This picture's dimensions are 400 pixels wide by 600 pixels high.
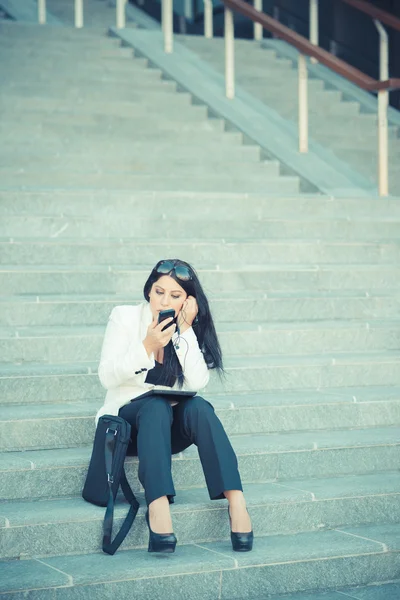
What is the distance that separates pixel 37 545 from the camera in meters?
3.34

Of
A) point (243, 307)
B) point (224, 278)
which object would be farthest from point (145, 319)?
point (224, 278)

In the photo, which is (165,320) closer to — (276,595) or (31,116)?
(276,595)

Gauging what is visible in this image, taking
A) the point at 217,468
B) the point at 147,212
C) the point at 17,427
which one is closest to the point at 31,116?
the point at 147,212

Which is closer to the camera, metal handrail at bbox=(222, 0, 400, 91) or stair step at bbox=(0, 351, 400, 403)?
stair step at bbox=(0, 351, 400, 403)

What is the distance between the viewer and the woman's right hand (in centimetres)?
358

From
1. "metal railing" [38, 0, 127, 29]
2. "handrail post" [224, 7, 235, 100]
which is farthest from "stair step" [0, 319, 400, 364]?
"metal railing" [38, 0, 127, 29]

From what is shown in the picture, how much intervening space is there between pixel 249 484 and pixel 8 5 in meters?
8.05

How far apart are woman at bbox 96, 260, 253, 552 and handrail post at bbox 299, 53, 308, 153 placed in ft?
11.0

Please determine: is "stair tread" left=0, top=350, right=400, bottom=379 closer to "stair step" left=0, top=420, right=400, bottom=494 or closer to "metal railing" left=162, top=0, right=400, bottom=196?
"stair step" left=0, top=420, right=400, bottom=494

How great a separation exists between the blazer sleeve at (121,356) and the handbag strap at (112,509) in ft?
0.79

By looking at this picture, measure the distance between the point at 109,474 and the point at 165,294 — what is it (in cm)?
71

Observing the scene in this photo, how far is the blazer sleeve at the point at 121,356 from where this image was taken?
359 centimetres

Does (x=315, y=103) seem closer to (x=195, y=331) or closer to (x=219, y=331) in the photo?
(x=219, y=331)

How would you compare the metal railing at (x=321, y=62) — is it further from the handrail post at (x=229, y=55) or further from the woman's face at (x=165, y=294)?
the woman's face at (x=165, y=294)
